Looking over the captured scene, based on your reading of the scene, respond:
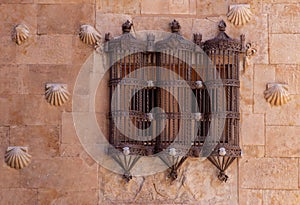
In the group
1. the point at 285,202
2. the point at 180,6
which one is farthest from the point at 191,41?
the point at 285,202

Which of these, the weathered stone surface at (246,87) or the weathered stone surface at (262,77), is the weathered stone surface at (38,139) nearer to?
the weathered stone surface at (246,87)

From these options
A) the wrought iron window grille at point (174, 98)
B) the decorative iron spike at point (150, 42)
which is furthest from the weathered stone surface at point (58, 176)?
the decorative iron spike at point (150, 42)

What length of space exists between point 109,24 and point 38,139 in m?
0.93

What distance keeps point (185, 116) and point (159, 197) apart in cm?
57

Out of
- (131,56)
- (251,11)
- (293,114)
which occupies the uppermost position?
(251,11)

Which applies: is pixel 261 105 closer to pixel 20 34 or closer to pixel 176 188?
pixel 176 188

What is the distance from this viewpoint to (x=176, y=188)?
465 cm

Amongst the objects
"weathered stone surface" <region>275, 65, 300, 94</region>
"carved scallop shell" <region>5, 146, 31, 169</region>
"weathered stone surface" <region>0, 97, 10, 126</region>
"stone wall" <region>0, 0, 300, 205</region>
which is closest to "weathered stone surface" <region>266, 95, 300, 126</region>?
"stone wall" <region>0, 0, 300, 205</region>

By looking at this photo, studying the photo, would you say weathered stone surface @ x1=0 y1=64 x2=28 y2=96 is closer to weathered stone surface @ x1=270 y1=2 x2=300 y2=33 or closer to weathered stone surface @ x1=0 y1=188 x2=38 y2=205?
weathered stone surface @ x1=0 y1=188 x2=38 y2=205

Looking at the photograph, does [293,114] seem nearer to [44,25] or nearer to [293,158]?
[293,158]

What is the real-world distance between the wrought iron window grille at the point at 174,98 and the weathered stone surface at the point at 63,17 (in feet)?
0.88

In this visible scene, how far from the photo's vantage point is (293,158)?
4.65 meters

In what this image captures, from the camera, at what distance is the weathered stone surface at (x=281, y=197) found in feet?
15.2

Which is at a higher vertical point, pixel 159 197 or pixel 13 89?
pixel 13 89
